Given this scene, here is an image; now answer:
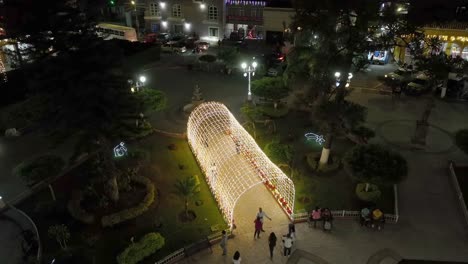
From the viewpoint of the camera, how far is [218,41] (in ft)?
175

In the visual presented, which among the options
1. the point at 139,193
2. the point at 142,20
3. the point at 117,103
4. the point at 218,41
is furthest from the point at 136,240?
the point at 142,20

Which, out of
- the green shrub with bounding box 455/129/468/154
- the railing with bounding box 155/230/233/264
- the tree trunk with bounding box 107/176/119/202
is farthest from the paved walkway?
the tree trunk with bounding box 107/176/119/202

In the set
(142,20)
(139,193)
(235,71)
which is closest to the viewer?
(139,193)

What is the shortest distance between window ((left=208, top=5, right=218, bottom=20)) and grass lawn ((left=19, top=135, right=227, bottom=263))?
35.7 metres

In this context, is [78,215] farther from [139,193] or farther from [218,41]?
[218,41]

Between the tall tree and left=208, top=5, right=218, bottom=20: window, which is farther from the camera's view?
left=208, top=5, right=218, bottom=20: window

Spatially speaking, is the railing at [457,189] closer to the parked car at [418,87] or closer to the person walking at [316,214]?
the person walking at [316,214]

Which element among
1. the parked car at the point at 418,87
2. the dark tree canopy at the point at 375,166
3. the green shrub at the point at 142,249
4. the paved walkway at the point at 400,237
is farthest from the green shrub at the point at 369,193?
the parked car at the point at 418,87

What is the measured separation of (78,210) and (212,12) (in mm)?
41556

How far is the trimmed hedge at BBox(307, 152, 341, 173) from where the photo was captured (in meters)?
24.8

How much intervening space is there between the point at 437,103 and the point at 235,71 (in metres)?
21.5

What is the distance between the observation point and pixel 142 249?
17547mm

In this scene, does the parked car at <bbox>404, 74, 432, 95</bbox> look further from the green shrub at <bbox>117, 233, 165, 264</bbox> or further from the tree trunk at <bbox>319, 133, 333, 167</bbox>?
the green shrub at <bbox>117, 233, 165, 264</bbox>

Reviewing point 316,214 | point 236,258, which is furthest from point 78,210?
point 316,214
